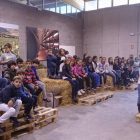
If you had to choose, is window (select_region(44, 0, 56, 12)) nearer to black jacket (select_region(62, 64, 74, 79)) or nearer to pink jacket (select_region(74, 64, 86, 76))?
pink jacket (select_region(74, 64, 86, 76))

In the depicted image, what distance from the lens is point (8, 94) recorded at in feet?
11.2

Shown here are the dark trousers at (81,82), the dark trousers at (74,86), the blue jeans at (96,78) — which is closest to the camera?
the dark trousers at (74,86)

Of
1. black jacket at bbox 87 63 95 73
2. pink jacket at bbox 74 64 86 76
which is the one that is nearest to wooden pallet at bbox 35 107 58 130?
pink jacket at bbox 74 64 86 76

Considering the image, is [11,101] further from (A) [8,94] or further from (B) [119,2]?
(B) [119,2]

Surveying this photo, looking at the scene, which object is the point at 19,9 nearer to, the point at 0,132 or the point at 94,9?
the point at 94,9

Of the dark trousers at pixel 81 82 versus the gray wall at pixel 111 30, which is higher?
the gray wall at pixel 111 30

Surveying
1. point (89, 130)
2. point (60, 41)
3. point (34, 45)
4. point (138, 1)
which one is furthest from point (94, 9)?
point (89, 130)

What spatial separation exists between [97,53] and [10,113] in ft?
31.8

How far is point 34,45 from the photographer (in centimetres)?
940

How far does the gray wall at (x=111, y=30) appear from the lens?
11.5 meters

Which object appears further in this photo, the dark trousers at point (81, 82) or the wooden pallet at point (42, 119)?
the dark trousers at point (81, 82)

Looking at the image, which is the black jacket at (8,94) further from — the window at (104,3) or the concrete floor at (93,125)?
the window at (104,3)

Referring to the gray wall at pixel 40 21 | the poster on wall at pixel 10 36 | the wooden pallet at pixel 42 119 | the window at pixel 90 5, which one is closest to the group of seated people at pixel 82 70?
the wooden pallet at pixel 42 119

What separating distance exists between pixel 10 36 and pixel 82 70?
3285 millimetres
